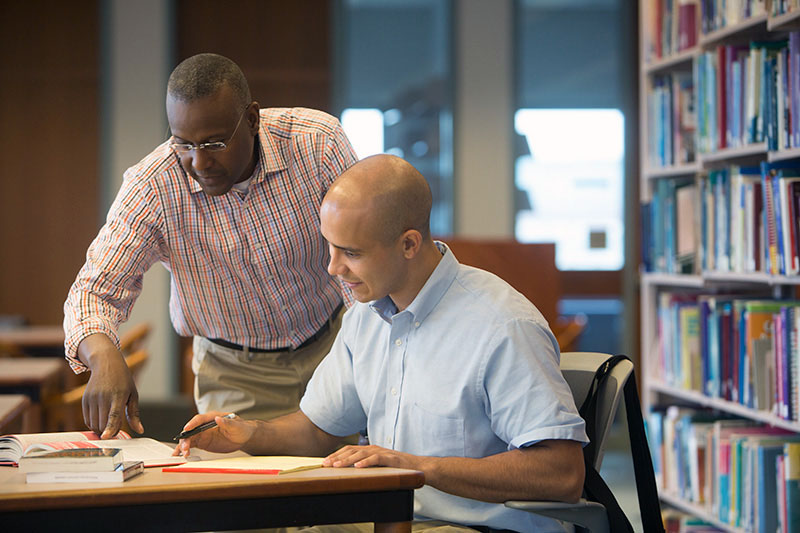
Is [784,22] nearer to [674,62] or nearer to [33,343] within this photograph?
[674,62]

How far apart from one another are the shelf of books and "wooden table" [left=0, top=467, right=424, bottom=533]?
192cm

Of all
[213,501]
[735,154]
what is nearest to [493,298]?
[213,501]

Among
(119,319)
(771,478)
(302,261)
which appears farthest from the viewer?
(771,478)

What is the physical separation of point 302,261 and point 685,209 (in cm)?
189

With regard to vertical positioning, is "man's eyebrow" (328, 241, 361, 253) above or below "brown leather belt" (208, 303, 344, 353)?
above

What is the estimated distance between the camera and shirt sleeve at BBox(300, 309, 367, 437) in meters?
2.03

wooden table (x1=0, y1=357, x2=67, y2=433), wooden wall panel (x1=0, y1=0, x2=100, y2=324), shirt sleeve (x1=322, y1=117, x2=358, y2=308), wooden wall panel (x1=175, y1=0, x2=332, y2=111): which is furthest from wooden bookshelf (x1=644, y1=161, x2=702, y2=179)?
wooden wall panel (x1=0, y1=0, x2=100, y2=324)

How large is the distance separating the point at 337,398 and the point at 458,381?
1.09ft

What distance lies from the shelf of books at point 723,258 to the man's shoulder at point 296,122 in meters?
1.47

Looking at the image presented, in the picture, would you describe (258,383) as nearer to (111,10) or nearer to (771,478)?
(771,478)

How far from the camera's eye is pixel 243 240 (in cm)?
245

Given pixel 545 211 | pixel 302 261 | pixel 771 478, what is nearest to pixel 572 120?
pixel 545 211

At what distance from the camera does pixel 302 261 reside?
2.51 metres

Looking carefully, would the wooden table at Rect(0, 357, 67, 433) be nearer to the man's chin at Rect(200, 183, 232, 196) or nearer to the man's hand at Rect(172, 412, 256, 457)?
the man's chin at Rect(200, 183, 232, 196)
